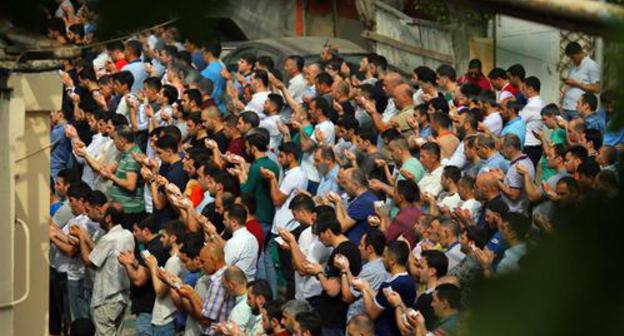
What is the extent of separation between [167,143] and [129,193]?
1.98ft

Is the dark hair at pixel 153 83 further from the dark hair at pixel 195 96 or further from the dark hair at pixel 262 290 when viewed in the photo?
the dark hair at pixel 262 290

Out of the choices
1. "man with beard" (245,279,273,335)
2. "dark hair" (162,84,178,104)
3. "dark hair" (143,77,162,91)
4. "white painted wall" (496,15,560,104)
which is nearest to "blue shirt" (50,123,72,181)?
"dark hair" (143,77,162,91)

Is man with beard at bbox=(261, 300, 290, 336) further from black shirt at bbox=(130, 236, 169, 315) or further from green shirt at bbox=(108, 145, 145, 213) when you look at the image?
green shirt at bbox=(108, 145, 145, 213)

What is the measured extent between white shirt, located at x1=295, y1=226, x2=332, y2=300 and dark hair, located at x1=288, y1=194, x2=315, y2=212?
170mm

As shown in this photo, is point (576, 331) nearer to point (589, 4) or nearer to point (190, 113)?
point (589, 4)

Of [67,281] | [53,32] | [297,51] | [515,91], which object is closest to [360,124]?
[515,91]

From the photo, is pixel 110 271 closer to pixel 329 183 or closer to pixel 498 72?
pixel 329 183

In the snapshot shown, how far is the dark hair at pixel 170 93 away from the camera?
13.8m

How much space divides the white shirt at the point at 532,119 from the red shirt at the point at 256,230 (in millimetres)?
2226

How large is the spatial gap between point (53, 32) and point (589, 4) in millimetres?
580

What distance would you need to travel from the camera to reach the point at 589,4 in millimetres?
1150

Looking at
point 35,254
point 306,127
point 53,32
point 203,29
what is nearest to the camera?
point 203,29

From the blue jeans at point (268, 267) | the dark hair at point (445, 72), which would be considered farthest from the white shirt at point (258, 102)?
the blue jeans at point (268, 267)

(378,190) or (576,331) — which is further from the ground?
(576,331)
